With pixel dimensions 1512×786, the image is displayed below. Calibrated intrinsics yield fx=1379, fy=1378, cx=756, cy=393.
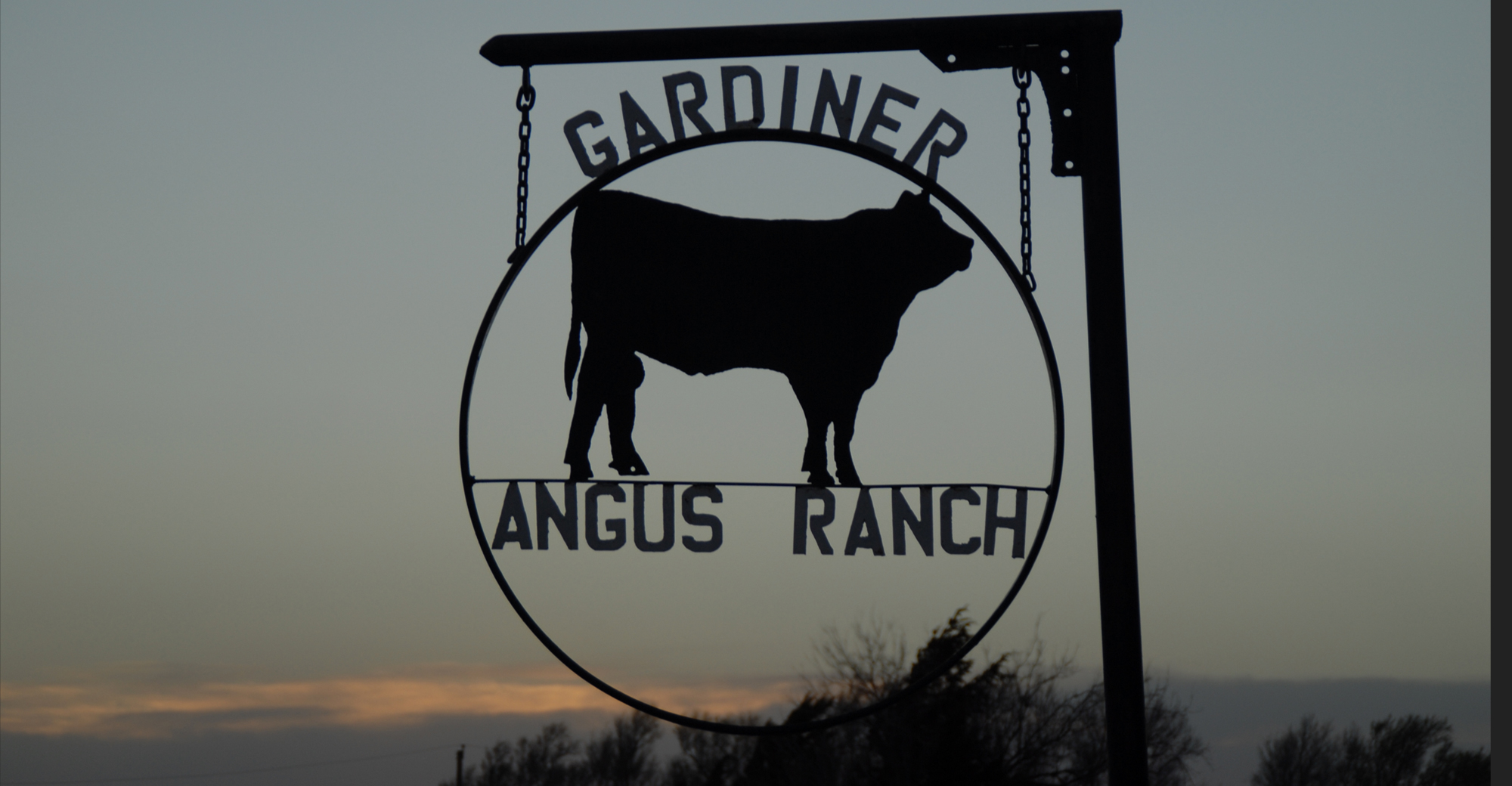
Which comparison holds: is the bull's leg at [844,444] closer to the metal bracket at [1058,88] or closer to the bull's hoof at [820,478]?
the bull's hoof at [820,478]

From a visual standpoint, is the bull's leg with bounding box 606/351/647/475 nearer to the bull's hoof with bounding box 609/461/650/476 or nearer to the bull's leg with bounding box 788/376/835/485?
the bull's hoof with bounding box 609/461/650/476

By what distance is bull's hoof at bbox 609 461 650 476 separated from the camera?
477cm

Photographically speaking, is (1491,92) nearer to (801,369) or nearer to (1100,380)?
(1100,380)

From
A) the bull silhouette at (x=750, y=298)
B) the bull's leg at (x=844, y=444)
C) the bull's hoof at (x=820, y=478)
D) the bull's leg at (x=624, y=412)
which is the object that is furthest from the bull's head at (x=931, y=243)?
the bull's leg at (x=624, y=412)

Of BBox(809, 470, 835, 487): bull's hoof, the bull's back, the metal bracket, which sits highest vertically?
the metal bracket

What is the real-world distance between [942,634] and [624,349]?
19573mm

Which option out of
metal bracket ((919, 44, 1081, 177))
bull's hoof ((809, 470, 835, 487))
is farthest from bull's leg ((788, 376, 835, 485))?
metal bracket ((919, 44, 1081, 177))

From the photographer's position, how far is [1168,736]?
3039 cm

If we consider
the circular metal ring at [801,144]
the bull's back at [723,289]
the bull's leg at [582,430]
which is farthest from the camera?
the bull's back at [723,289]

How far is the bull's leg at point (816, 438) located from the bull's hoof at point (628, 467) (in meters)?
0.56

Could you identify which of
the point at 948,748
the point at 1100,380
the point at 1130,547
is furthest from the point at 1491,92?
the point at 948,748

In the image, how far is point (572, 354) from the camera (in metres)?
5.28

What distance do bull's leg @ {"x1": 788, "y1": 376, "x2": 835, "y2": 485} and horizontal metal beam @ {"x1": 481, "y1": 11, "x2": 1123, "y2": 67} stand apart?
1.20 metres

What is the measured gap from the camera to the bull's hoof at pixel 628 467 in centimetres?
477
